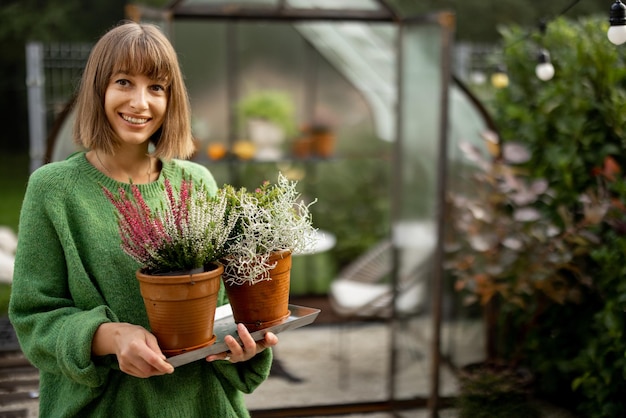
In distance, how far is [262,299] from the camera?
1.40m

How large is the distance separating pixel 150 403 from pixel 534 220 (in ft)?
8.90

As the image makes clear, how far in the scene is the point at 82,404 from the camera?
1.38m

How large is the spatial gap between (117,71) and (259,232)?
40 cm

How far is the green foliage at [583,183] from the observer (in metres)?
3.08

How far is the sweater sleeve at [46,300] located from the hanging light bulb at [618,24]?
6.96ft

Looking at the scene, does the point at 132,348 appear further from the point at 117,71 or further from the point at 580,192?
the point at 580,192

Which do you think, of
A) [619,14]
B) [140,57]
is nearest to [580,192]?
[619,14]

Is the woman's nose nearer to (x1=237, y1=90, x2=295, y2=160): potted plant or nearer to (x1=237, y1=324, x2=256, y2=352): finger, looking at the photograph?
(x1=237, y1=324, x2=256, y2=352): finger

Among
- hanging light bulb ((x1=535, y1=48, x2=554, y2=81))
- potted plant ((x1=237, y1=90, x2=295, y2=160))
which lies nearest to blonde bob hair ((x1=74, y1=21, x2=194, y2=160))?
hanging light bulb ((x1=535, y1=48, x2=554, y2=81))

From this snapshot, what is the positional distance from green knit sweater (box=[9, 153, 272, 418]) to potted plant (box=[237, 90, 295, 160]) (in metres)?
4.04

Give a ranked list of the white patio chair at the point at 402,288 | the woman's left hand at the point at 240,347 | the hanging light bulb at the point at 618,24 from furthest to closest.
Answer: the white patio chair at the point at 402,288 < the hanging light bulb at the point at 618,24 < the woman's left hand at the point at 240,347

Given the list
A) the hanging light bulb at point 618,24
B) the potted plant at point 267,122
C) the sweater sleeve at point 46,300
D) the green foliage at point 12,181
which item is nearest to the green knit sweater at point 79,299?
the sweater sleeve at point 46,300

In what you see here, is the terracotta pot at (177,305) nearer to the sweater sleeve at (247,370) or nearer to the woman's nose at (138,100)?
the sweater sleeve at (247,370)

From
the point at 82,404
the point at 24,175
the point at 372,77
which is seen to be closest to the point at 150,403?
the point at 82,404
